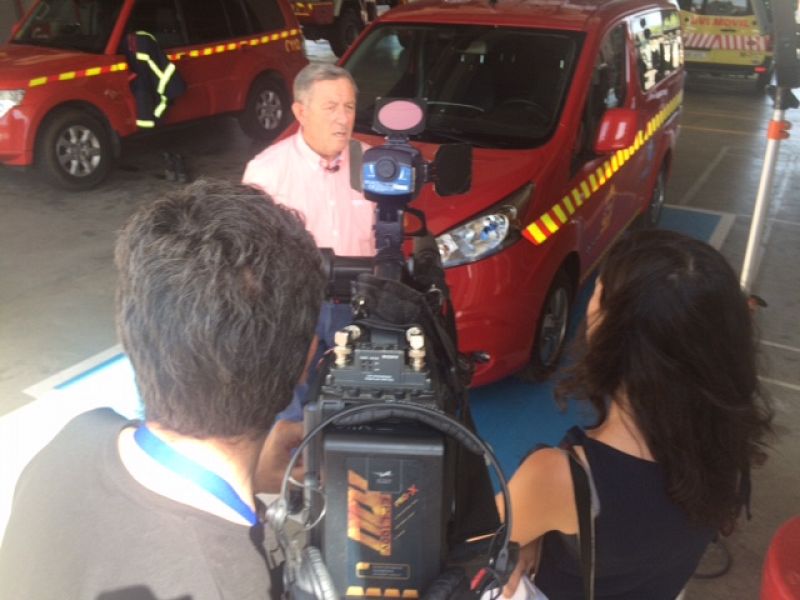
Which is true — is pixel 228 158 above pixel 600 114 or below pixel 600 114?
below

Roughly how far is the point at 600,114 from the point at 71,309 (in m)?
3.41

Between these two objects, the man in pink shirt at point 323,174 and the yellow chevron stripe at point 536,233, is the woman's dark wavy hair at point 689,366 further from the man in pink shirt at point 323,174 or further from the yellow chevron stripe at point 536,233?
the yellow chevron stripe at point 536,233

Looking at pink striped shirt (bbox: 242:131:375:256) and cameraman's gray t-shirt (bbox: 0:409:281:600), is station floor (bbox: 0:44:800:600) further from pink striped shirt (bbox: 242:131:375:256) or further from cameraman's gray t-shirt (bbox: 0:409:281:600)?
pink striped shirt (bbox: 242:131:375:256)

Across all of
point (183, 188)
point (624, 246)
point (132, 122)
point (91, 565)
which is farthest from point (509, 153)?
point (132, 122)

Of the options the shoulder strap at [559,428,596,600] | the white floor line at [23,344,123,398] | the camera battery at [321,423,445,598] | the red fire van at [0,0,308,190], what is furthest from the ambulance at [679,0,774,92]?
the camera battery at [321,423,445,598]

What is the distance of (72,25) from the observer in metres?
7.29

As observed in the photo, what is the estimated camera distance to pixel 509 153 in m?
3.78

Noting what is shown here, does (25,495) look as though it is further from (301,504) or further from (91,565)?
(301,504)

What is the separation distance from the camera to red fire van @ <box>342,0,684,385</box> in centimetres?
346

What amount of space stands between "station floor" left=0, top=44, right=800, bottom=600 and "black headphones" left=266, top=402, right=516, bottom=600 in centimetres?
59

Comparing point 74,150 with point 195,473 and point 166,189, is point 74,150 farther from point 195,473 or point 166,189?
point 195,473

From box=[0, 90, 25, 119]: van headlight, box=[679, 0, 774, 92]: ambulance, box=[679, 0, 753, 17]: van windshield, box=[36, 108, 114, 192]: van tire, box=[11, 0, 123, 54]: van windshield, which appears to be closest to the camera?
box=[0, 90, 25, 119]: van headlight

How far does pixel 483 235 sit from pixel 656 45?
2898mm

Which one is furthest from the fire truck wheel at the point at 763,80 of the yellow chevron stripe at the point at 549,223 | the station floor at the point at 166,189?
the yellow chevron stripe at the point at 549,223
